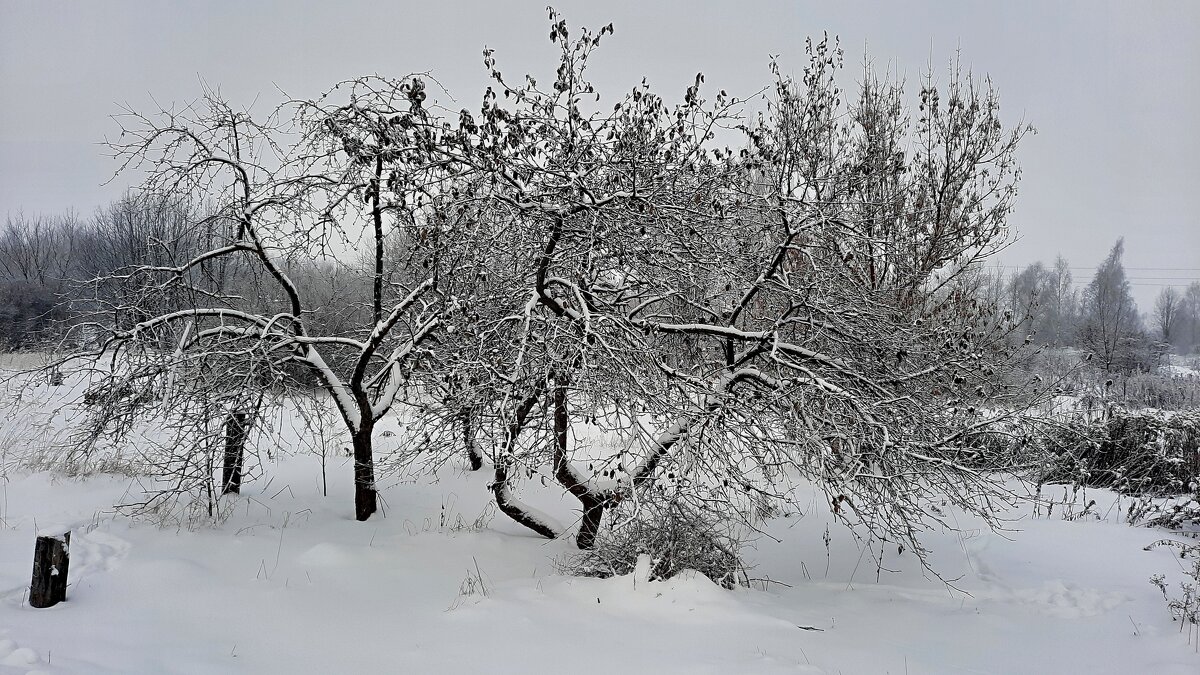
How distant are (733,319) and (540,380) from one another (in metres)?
2.08

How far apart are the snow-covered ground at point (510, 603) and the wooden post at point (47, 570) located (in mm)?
109

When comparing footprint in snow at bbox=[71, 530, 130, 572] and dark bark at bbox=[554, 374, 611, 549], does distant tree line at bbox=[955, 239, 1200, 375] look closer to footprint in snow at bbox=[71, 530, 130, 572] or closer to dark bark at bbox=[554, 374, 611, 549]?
dark bark at bbox=[554, 374, 611, 549]

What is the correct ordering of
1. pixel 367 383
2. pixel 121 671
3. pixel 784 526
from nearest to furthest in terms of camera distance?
pixel 121 671 → pixel 367 383 → pixel 784 526

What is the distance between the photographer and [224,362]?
6.58 m

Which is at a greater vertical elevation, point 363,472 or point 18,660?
point 363,472

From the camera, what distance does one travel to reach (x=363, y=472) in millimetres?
7242

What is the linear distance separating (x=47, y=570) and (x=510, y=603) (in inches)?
117

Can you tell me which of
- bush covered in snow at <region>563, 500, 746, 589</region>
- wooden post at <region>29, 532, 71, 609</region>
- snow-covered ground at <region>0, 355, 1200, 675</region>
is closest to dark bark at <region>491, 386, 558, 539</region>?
snow-covered ground at <region>0, 355, 1200, 675</region>

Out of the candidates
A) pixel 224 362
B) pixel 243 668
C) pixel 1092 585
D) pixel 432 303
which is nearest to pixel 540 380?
pixel 432 303

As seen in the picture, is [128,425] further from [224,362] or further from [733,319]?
[733,319]

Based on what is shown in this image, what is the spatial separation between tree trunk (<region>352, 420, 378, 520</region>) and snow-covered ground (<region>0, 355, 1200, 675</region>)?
20cm

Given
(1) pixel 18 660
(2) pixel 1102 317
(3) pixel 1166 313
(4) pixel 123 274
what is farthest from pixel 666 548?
(3) pixel 1166 313

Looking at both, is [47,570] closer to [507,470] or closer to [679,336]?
[507,470]

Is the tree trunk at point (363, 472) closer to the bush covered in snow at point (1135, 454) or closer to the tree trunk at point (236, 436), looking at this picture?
the tree trunk at point (236, 436)
